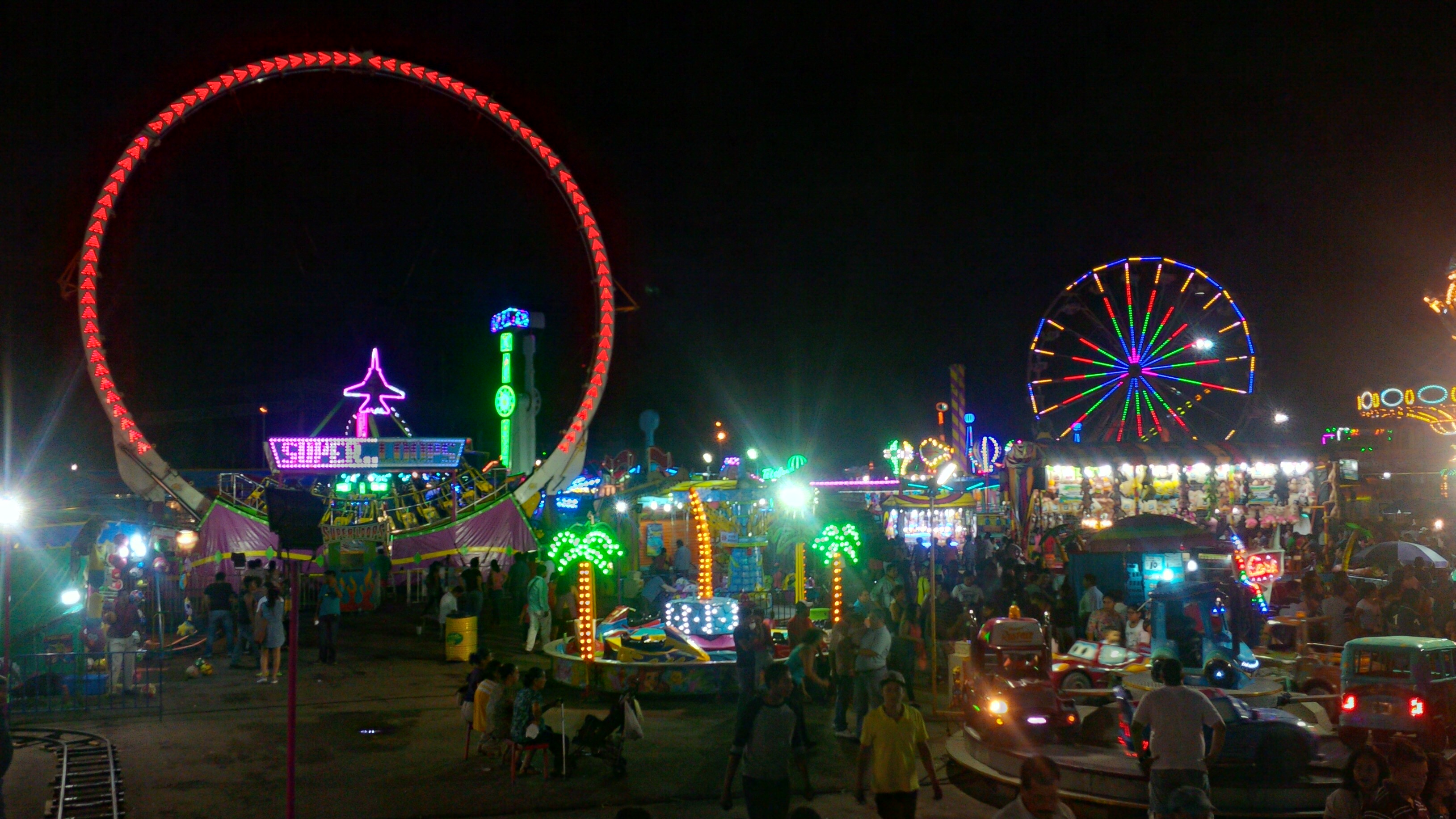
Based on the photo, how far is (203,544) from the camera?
78.5ft

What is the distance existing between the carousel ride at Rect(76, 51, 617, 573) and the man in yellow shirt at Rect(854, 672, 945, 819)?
19.3 meters

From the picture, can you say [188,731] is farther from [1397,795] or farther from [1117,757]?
[1397,795]

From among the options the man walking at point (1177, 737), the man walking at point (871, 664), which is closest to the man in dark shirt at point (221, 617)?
the man walking at point (871, 664)

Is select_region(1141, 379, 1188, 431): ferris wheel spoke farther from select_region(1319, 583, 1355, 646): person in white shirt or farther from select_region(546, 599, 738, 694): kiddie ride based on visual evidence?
select_region(546, 599, 738, 694): kiddie ride

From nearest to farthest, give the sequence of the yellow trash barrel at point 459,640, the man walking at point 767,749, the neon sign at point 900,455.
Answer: the man walking at point 767,749
the yellow trash barrel at point 459,640
the neon sign at point 900,455

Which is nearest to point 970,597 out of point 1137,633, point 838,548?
point 838,548

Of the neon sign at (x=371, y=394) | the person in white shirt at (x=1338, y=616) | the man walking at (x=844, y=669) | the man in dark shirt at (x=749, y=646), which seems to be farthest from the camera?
the neon sign at (x=371, y=394)

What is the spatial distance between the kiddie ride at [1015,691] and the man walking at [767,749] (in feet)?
11.9

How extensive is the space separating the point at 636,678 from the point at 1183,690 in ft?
26.3

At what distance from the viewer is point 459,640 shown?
52.3 ft

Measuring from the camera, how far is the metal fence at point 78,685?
40.6ft

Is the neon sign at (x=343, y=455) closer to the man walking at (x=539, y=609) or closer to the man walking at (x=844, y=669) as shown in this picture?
the man walking at (x=539, y=609)

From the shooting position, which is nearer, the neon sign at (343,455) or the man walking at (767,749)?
the man walking at (767,749)

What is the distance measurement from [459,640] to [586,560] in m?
3.50
